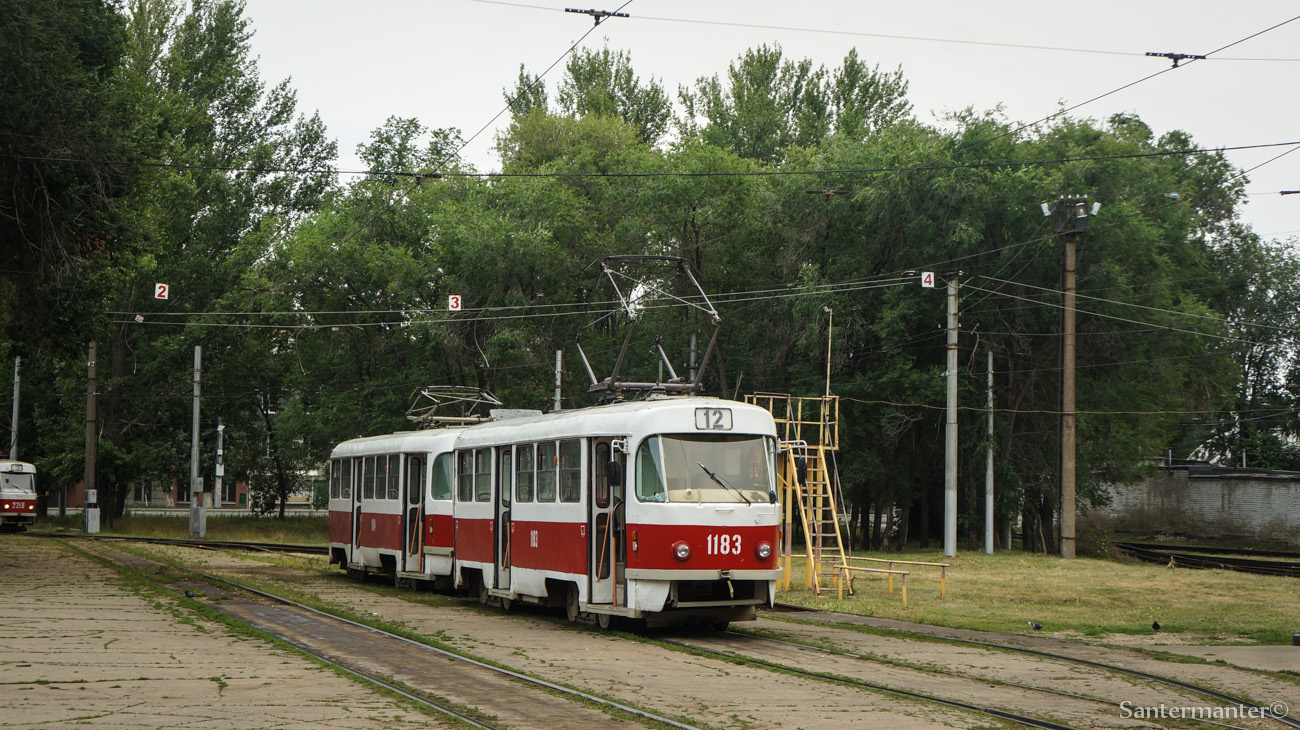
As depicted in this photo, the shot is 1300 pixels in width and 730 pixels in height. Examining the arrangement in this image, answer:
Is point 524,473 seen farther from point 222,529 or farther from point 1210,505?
point 1210,505

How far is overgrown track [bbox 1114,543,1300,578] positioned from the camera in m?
35.1

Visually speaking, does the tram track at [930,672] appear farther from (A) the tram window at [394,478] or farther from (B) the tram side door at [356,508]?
(B) the tram side door at [356,508]

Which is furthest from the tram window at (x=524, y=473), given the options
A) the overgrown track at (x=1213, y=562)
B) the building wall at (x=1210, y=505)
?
the building wall at (x=1210, y=505)

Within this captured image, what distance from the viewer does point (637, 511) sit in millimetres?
16016

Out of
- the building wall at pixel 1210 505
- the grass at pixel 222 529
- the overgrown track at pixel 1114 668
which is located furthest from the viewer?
the building wall at pixel 1210 505

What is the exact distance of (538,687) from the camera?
1153 cm

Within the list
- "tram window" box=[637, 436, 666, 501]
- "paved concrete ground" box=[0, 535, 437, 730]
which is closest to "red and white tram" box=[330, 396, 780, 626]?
"tram window" box=[637, 436, 666, 501]

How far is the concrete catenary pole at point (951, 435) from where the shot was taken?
3641 cm

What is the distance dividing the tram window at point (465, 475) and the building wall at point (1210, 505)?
41.2m

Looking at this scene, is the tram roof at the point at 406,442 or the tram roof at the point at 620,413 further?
the tram roof at the point at 406,442

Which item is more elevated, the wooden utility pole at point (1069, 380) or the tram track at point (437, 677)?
the wooden utility pole at point (1069, 380)

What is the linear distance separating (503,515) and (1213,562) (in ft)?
93.7

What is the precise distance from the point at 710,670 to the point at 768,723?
3235mm

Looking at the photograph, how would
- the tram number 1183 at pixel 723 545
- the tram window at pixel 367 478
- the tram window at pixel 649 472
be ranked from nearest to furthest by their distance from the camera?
the tram number 1183 at pixel 723 545
the tram window at pixel 649 472
the tram window at pixel 367 478
